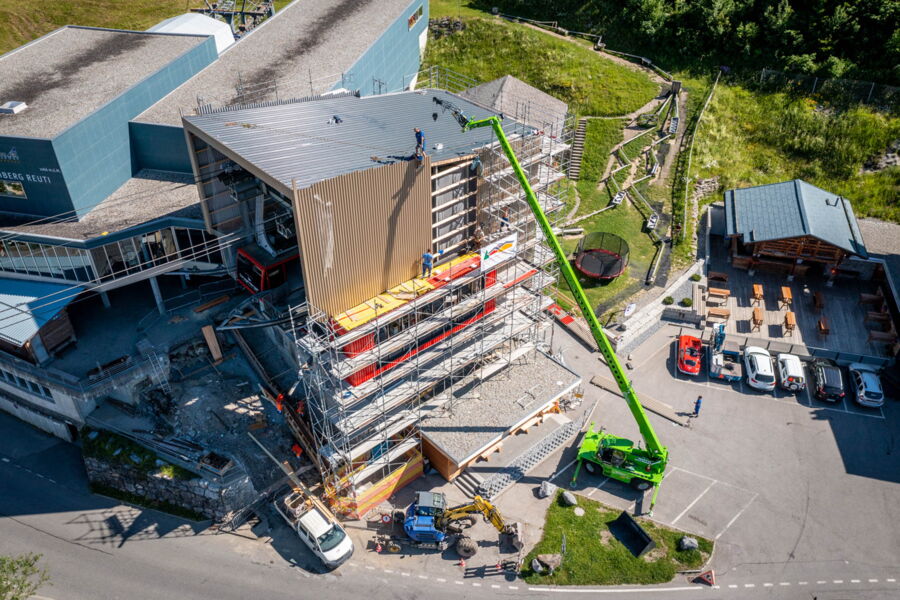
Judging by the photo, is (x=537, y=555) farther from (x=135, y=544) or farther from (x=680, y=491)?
(x=135, y=544)

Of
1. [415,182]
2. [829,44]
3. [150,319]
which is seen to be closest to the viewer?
[415,182]

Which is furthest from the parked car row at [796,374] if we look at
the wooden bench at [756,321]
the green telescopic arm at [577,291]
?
the green telescopic arm at [577,291]

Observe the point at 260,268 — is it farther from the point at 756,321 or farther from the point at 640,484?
the point at 756,321

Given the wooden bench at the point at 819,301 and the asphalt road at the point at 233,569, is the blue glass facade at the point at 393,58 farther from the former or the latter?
the wooden bench at the point at 819,301

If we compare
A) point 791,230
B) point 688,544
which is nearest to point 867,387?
point 791,230

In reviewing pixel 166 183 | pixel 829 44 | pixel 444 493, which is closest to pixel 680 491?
pixel 444 493
